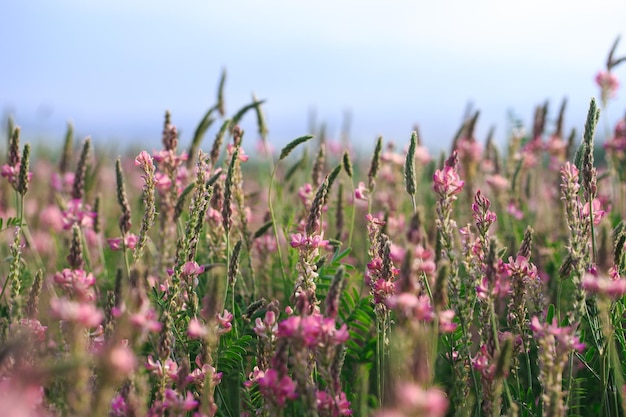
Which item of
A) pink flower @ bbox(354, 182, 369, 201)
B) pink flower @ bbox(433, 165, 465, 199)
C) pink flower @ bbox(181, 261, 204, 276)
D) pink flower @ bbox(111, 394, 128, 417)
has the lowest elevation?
pink flower @ bbox(111, 394, 128, 417)

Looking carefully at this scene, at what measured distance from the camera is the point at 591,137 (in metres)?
2.13

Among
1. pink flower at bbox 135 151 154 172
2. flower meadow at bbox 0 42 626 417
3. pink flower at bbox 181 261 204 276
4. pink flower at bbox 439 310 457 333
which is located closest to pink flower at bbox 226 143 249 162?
flower meadow at bbox 0 42 626 417

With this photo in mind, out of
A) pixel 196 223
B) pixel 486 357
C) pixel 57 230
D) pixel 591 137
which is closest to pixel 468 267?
pixel 486 357

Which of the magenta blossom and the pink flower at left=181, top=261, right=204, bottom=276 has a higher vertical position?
the pink flower at left=181, top=261, right=204, bottom=276

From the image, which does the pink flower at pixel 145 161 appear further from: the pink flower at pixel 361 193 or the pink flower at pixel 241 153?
the pink flower at pixel 361 193

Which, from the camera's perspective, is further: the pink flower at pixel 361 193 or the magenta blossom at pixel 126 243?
the pink flower at pixel 361 193

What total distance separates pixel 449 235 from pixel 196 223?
2.43 ft

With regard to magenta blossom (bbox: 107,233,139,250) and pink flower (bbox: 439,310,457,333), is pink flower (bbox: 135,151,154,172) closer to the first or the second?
magenta blossom (bbox: 107,233,139,250)

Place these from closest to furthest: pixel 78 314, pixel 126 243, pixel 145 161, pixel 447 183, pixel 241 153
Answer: pixel 78 314 → pixel 447 183 → pixel 145 161 → pixel 126 243 → pixel 241 153

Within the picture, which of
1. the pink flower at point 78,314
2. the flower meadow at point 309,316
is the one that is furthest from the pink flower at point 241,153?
the pink flower at point 78,314

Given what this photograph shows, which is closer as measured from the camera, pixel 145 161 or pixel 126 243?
pixel 145 161

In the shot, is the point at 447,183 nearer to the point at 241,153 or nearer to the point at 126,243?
the point at 241,153

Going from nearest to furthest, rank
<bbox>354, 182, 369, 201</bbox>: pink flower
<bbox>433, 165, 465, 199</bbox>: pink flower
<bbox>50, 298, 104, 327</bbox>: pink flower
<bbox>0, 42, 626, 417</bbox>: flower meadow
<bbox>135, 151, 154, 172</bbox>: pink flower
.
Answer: <bbox>50, 298, 104, 327</bbox>: pink flower, <bbox>0, 42, 626, 417</bbox>: flower meadow, <bbox>433, 165, 465, 199</bbox>: pink flower, <bbox>135, 151, 154, 172</bbox>: pink flower, <bbox>354, 182, 369, 201</bbox>: pink flower

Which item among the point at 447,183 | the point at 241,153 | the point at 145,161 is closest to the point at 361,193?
the point at 241,153
